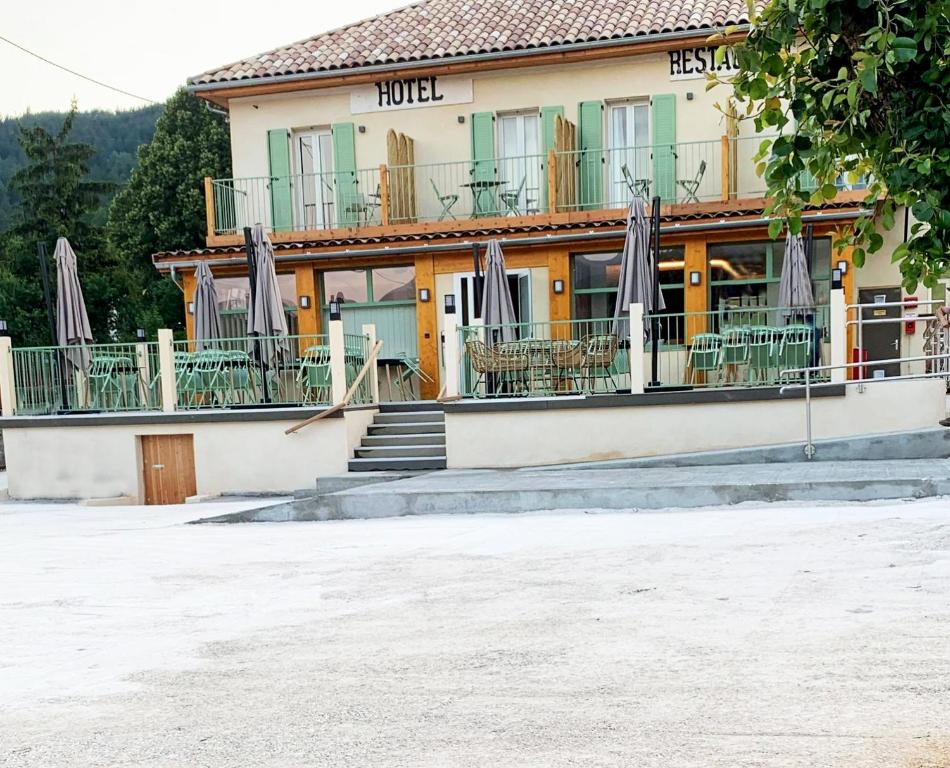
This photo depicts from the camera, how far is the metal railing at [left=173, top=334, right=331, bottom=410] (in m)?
14.0

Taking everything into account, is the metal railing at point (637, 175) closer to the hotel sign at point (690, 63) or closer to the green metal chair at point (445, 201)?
the hotel sign at point (690, 63)

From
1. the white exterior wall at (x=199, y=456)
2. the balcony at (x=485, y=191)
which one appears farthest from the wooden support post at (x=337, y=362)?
the balcony at (x=485, y=191)

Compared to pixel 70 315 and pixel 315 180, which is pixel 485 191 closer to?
pixel 315 180

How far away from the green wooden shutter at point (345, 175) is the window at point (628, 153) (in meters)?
4.89

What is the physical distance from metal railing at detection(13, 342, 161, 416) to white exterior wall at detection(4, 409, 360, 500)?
496mm

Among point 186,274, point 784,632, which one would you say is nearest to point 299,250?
point 186,274

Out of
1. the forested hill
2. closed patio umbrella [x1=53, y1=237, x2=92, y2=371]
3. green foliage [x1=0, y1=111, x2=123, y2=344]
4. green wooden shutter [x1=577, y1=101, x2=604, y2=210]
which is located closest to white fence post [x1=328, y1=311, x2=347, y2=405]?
closed patio umbrella [x1=53, y1=237, x2=92, y2=371]

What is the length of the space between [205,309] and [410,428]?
4374 millimetres

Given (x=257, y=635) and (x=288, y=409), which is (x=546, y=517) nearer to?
(x=257, y=635)

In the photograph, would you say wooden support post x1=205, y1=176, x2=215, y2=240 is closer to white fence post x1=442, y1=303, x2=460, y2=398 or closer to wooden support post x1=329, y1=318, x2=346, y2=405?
wooden support post x1=329, y1=318, x2=346, y2=405

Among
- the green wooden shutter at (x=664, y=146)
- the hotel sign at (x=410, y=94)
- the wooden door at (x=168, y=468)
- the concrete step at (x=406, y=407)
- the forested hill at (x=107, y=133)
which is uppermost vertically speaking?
the forested hill at (x=107, y=133)

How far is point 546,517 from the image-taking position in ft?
30.6

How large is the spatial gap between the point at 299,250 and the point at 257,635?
41.5ft

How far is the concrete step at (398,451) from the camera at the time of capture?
1309 cm
